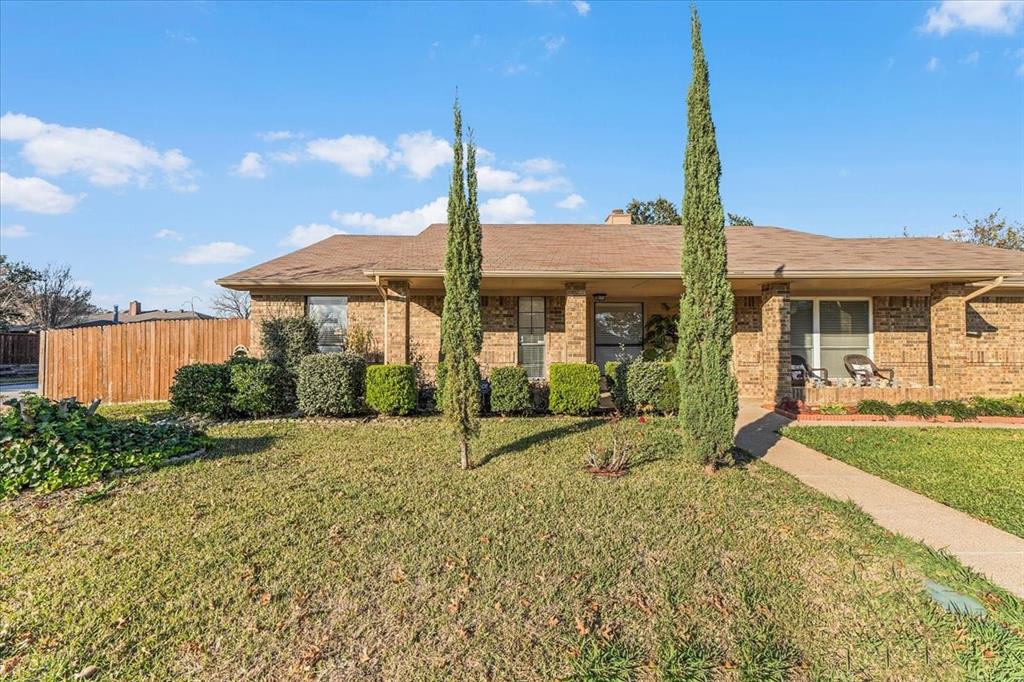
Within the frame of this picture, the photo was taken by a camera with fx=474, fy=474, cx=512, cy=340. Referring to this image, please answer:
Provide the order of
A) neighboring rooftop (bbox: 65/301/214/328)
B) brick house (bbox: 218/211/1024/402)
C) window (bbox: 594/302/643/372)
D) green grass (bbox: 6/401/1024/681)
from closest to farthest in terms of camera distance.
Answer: green grass (bbox: 6/401/1024/681) → brick house (bbox: 218/211/1024/402) → window (bbox: 594/302/643/372) → neighboring rooftop (bbox: 65/301/214/328)

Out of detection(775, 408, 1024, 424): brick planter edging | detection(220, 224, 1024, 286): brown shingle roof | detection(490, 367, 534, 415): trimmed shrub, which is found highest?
detection(220, 224, 1024, 286): brown shingle roof

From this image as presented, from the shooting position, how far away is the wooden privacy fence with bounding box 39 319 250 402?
11.4 meters

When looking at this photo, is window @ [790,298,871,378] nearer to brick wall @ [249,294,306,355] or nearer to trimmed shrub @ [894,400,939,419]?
trimmed shrub @ [894,400,939,419]

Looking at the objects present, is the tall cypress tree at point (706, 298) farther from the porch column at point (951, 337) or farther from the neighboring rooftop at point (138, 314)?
the neighboring rooftop at point (138, 314)

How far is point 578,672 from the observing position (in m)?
2.43

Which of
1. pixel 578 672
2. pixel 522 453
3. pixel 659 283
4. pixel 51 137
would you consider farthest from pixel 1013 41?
pixel 51 137

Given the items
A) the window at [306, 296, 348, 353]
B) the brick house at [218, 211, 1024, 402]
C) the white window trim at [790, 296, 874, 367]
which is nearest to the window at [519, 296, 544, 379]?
the brick house at [218, 211, 1024, 402]

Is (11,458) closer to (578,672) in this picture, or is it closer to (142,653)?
(142,653)

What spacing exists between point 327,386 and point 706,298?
21.0ft

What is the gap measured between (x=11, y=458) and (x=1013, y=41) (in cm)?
1787

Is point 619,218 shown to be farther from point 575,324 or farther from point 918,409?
point 918,409

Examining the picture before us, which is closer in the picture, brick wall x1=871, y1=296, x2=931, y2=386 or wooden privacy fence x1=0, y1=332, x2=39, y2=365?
brick wall x1=871, y1=296, x2=931, y2=386

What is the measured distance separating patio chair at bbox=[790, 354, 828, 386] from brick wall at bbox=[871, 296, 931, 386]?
4.75 feet

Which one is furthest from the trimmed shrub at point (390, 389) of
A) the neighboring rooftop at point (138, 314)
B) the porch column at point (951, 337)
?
the neighboring rooftop at point (138, 314)
